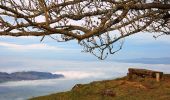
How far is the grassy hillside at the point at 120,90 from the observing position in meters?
→ 28.2

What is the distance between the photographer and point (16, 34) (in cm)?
1562

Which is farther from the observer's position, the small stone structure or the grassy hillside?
the small stone structure

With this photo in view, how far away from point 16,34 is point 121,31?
5977 mm

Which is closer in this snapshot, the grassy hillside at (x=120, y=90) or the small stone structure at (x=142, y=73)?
the grassy hillside at (x=120, y=90)

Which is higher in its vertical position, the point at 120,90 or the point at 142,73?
the point at 142,73

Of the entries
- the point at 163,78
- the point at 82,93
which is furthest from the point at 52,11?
the point at 163,78

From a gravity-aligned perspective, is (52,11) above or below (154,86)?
above

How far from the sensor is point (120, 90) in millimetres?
30016

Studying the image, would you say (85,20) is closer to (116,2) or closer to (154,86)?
(116,2)

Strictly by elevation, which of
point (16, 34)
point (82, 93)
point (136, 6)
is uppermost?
point (136, 6)

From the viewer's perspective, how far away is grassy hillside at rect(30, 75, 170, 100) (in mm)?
28156

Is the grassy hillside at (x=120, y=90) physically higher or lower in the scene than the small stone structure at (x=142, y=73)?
lower

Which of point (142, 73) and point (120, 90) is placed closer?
point (120, 90)

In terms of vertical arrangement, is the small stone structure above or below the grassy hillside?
above
